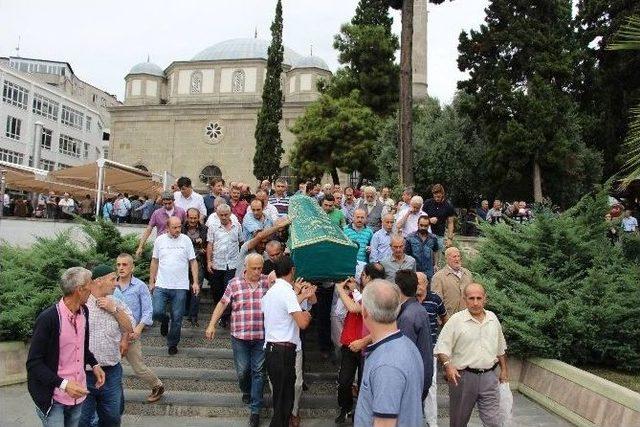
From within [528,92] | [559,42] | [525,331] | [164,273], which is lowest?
[525,331]

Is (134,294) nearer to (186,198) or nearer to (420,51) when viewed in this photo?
(186,198)

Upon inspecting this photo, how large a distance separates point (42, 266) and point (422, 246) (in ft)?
20.1

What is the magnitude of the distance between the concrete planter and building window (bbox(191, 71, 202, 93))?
1781 inches

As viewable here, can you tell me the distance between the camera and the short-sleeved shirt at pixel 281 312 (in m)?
5.91

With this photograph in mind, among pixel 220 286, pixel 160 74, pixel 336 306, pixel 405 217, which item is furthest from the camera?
pixel 160 74

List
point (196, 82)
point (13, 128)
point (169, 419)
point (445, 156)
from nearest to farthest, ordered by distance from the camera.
→ point (169, 419) < point (445, 156) < point (13, 128) < point (196, 82)

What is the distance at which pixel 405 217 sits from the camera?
33.1 feet

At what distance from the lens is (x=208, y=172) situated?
4819cm

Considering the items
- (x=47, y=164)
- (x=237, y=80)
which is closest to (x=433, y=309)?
(x=237, y=80)

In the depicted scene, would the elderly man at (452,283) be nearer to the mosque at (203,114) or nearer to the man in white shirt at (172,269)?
the man in white shirt at (172,269)

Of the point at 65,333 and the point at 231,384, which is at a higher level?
the point at 65,333

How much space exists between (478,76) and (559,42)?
3.65 meters

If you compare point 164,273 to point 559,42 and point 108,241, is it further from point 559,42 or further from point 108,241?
point 559,42

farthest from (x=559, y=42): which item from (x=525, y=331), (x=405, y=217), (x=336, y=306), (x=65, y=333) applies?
(x=65, y=333)
